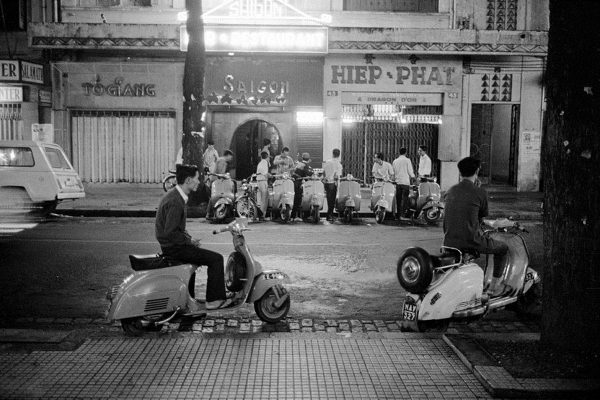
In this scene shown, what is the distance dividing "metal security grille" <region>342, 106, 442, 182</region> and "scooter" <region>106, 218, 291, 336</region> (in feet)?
49.3

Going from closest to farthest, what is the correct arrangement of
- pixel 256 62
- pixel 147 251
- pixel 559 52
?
pixel 559 52
pixel 147 251
pixel 256 62

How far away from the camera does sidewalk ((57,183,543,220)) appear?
1656cm

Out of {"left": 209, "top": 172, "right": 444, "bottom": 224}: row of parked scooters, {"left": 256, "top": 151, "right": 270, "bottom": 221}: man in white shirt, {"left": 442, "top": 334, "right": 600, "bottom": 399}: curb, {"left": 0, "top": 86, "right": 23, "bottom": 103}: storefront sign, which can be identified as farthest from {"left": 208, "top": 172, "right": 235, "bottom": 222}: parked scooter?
{"left": 442, "top": 334, "right": 600, "bottom": 399}: curb

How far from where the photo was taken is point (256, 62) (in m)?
21.4

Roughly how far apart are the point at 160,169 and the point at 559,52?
17.7 metres

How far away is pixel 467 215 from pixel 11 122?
1871 cm

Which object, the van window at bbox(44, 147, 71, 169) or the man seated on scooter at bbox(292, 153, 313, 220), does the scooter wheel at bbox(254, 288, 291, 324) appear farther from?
the van window at bbox(44, 147, 71, 169)

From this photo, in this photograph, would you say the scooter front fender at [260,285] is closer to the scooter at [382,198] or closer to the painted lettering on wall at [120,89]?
the scooter at [382,198]

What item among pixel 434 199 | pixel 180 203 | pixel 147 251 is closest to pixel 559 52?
pixel 180 203

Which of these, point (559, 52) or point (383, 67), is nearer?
point (559, 52)

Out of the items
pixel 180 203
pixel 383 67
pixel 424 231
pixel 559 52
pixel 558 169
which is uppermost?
pixel 383 67

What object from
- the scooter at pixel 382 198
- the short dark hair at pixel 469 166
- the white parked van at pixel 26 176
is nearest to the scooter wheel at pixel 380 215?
the scooter at pixel 382 198

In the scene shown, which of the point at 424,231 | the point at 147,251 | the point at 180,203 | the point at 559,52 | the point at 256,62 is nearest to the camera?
the point at 559,52

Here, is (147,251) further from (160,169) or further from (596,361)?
(160,169)
